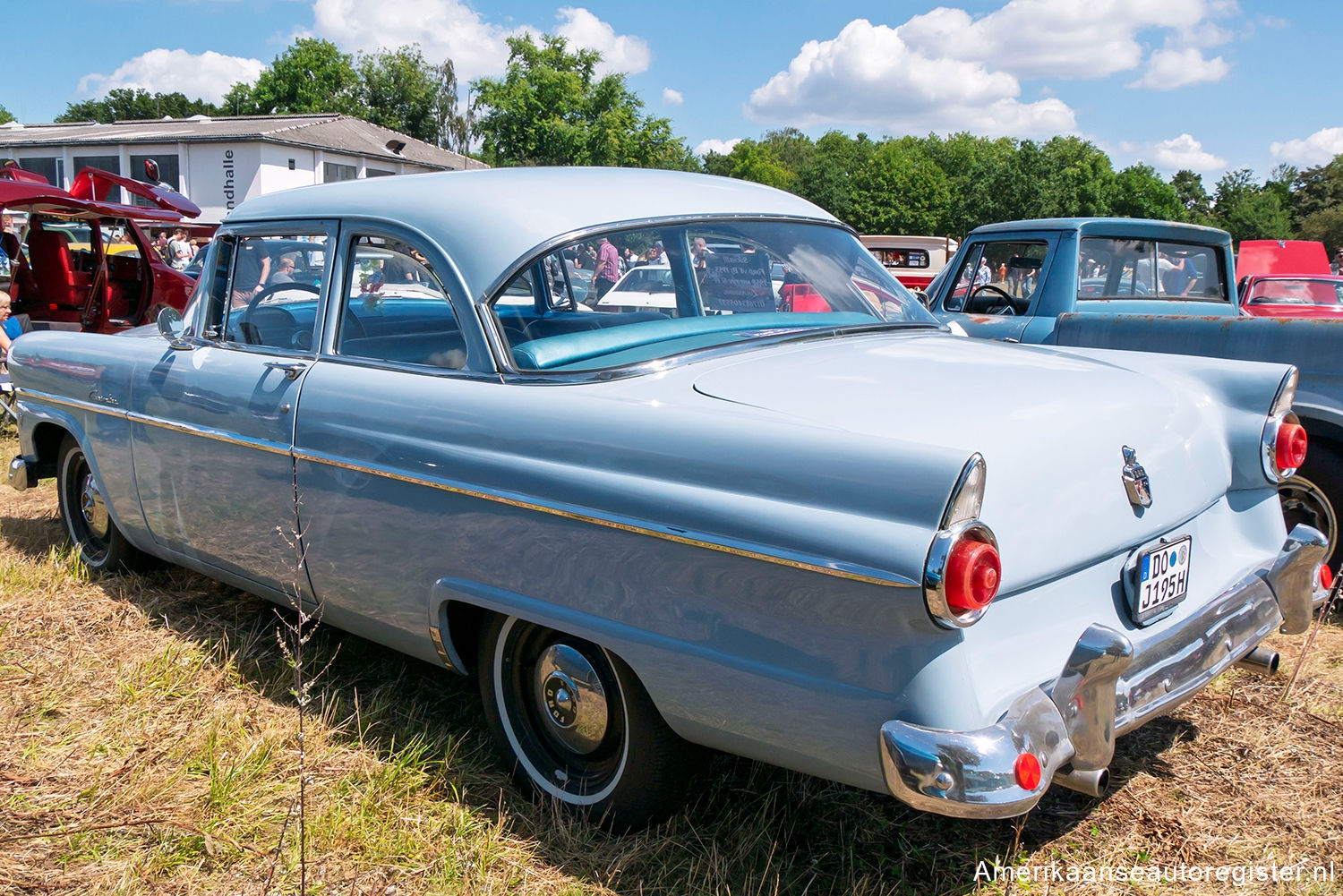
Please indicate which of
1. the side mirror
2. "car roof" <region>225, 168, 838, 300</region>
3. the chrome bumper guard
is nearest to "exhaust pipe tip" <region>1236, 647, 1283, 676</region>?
"car roof" <region>225, 168, 838, 300</region>

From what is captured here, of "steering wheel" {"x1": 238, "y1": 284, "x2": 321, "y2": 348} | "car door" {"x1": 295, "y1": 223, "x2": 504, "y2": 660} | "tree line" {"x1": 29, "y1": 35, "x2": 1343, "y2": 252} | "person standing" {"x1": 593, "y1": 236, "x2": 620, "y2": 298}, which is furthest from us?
"tree line" {"x1": 29, "y1": 35, "x2": 1343, "y2": 252}

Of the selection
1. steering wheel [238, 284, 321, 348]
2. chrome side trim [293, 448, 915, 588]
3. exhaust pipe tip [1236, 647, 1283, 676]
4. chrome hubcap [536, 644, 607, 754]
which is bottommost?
chrome hubcap [536, 644, 607, 754]

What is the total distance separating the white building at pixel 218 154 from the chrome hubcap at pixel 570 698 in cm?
3307

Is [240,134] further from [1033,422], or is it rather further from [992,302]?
[1033,422]

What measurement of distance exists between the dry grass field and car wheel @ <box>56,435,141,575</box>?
96 centimetres

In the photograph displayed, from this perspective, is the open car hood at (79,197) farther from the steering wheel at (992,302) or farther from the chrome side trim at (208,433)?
the steering wheel at (992,302)

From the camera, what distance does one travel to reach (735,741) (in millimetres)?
2203

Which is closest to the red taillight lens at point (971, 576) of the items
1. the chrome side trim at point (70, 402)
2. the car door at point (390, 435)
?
the car door at point (390, 435)

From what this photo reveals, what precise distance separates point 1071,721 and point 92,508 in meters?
4.31

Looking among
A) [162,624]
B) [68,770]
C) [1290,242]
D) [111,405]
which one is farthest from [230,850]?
[1290,242]

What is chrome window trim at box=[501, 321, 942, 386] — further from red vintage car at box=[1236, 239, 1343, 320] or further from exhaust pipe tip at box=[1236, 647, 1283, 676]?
red vintage car at box=[1236, 239, 1343, 320]

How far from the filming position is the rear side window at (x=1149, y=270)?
6391 mm

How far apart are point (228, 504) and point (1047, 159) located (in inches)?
2678

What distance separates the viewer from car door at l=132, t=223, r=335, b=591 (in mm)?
3258
